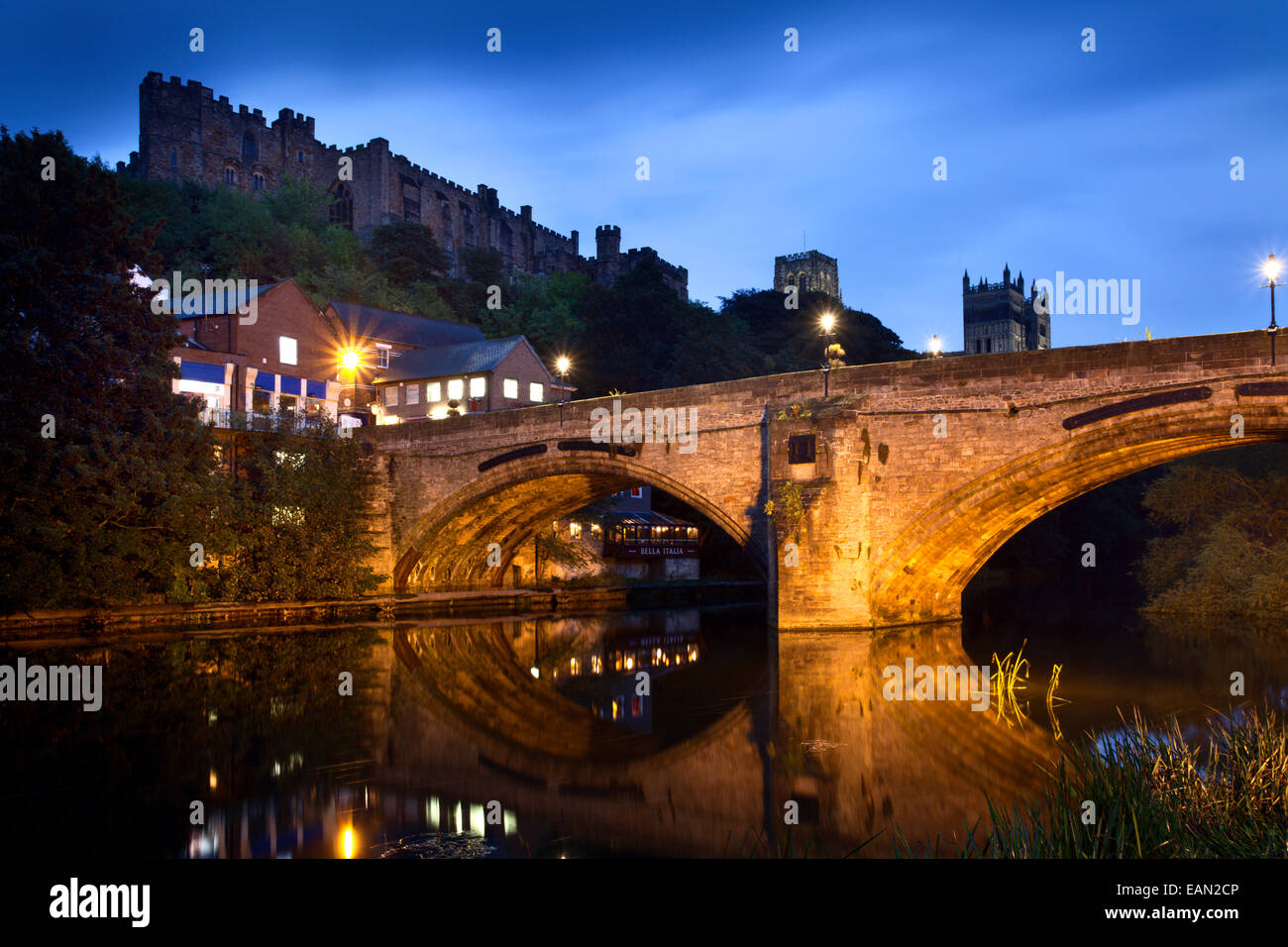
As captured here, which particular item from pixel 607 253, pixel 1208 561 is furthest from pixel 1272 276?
pixel 607 253

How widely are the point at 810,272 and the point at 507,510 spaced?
77635 millimetres

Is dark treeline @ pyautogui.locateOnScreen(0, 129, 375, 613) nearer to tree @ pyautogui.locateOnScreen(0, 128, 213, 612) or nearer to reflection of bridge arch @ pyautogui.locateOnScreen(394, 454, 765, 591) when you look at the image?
tree @ pyautogui.locateOnScreen(0, 128, 213, 612)

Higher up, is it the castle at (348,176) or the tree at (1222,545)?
the castle at (348,176)

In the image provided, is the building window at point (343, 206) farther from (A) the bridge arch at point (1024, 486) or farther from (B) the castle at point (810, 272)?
(A) the bridge arch at point (1024, 486)

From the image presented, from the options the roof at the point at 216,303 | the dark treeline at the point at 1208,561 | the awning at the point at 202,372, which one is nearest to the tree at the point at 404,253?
the roof at the point at 216,303

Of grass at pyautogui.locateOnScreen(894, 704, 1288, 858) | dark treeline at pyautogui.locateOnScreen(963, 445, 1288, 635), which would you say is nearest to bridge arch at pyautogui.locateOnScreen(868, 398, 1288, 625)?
dark treeline at pyautogui.locateOnScreen(963, 445, 1288, 635)

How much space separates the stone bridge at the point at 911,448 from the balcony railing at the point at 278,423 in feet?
22.0

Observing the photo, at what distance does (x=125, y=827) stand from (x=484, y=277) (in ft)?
224

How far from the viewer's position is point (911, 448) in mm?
19609

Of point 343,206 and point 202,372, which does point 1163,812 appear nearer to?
point 202,372

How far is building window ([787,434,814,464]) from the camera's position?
790 inches

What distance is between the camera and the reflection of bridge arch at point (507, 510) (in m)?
24.3

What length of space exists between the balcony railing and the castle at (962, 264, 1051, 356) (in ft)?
284
